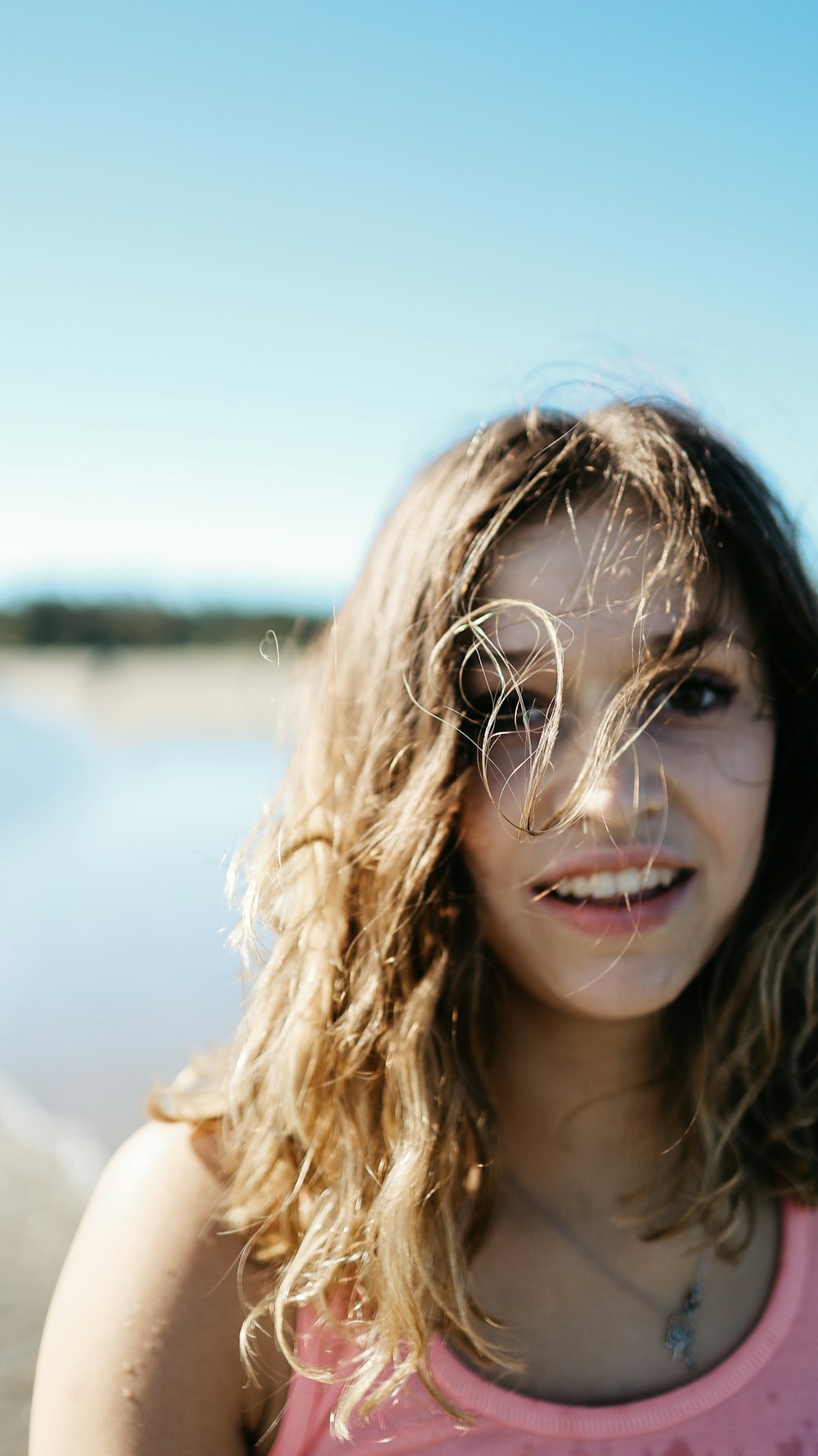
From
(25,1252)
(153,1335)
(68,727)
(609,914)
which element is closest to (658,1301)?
(609,914)

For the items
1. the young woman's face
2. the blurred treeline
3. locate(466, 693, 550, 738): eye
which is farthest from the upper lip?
the blurred treeline

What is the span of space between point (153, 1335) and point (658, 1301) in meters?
0.69

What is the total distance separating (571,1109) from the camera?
1608mm

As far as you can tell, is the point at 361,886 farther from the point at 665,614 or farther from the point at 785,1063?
the point at 785,1063

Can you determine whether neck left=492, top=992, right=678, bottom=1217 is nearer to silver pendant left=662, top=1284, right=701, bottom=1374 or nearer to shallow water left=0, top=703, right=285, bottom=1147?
silver pendant left=662, top=1284, right=701, bottom=1374

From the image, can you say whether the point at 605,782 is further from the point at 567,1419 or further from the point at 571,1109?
the point at 567,1419

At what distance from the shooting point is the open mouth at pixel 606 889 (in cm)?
142

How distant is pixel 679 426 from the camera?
5.17 feet

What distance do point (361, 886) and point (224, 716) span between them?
1409 centimetres

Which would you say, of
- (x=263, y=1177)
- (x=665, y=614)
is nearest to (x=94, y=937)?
(x=263, y=1177)

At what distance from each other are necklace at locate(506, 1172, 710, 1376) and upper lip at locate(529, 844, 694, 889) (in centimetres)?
50

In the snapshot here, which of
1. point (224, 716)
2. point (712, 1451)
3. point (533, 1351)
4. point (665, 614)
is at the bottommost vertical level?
point (712, 1451)

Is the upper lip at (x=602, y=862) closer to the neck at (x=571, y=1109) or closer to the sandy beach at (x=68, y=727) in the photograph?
the neck at (x=571, y=1109)

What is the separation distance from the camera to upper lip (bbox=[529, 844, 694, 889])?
55.1 inches
